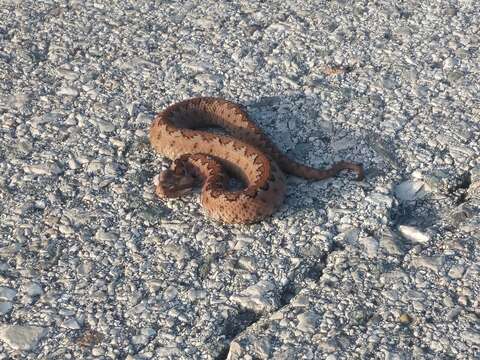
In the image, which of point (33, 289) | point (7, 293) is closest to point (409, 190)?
point (33, 289)

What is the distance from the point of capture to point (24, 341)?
3.83 meters

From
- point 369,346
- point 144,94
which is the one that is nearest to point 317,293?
point 369,346

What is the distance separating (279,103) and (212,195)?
47.4 inches

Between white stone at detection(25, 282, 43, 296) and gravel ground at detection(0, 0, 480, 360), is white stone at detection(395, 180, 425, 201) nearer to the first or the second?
gravel ground at detection(0, 0, 480, 360)

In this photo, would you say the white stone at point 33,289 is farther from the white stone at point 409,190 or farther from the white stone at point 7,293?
the white stone at point 409,190

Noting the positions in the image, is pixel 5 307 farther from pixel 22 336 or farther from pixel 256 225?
pixel 256 225

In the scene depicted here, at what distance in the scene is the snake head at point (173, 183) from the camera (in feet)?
15.5

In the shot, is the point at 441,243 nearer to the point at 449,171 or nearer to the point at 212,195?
the point at 449,171

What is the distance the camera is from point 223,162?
5.06 metres

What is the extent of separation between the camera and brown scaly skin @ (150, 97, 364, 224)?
4.55 metres

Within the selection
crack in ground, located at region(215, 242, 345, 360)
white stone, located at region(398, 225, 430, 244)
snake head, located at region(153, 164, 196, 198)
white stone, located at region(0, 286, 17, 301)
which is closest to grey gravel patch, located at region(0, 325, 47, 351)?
white stone, located at region(0, 286, 17, 301)

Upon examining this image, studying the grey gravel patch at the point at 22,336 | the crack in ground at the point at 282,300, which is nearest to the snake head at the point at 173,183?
the crack in ground at the point at 282,300

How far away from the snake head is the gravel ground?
0.21 ft

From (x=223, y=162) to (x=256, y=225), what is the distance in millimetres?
644
